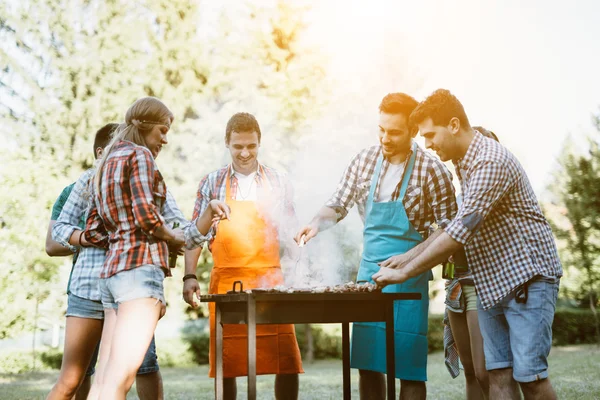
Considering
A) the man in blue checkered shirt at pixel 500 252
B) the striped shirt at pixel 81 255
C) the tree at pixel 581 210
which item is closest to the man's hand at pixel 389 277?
the man in blue checkered shirt at pixel 500 252

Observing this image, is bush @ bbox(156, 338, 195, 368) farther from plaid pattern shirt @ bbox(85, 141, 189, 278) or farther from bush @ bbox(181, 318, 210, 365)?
plaid pattern shirt @ bbox(85, 141, 189, 278)

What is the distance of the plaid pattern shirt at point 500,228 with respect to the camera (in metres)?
2.95

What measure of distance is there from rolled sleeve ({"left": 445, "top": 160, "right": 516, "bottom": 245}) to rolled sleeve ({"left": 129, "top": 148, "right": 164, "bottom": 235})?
4.44 feet

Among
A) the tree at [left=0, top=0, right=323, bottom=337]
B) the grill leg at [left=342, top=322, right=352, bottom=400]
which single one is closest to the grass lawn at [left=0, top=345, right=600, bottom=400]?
the grill leg at [left=342, top=322, right=352, bottom=400]

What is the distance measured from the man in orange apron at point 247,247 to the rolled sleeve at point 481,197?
1451mm

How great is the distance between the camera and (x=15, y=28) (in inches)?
648

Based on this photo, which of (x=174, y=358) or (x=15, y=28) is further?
(x=15, y=28)

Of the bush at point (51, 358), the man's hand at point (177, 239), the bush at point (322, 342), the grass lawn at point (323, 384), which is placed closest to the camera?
the man's hand at point (177, 239)

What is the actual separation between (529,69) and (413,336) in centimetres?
2201

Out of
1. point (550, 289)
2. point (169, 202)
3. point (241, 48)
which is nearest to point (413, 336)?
point (550, 289)

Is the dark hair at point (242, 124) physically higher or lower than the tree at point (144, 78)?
lower

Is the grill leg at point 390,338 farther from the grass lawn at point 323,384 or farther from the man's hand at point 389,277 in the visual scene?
the grass lawn at point 323,384

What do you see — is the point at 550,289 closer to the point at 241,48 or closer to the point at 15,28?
the point at 241,48

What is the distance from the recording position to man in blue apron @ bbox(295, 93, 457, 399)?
3.53 meters
